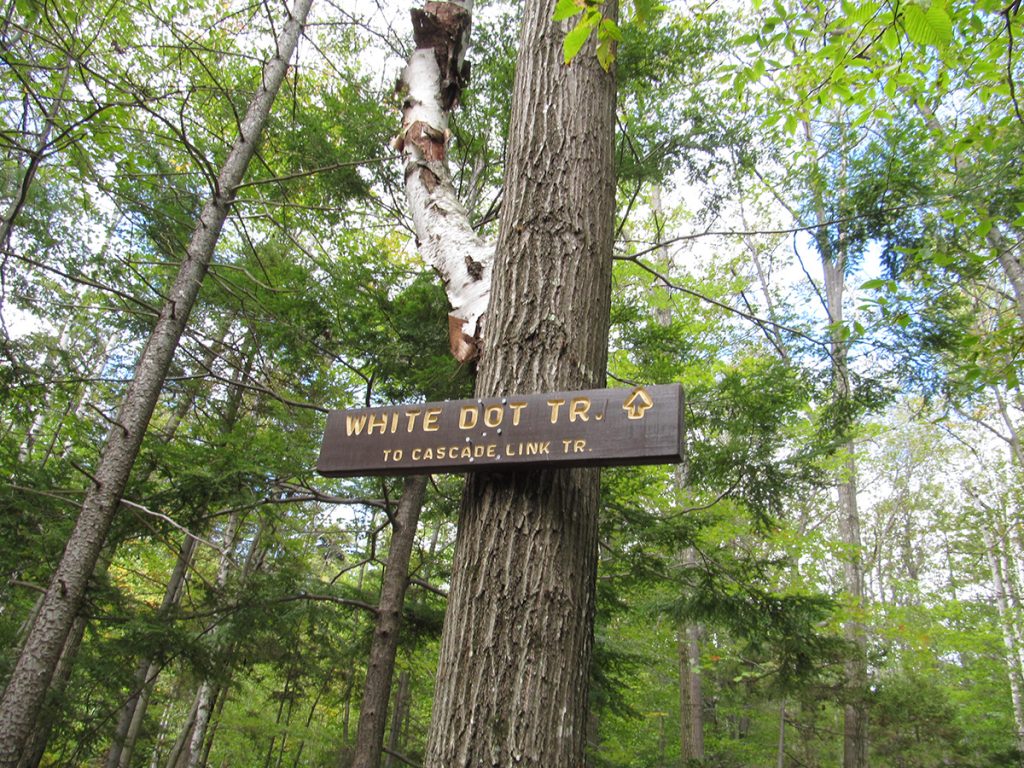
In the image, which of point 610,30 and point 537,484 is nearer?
point 537,484

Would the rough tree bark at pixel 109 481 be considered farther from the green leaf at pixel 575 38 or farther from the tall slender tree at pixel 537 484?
the green leaf at pixel 575 38

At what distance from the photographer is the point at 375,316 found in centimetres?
557

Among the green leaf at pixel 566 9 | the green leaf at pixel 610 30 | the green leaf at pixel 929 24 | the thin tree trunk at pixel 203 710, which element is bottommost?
the thin tree trunk at pixel 203 710

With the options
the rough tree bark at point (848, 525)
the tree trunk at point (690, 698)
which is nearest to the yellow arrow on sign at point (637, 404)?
the rough tree bark at point (848, 525)

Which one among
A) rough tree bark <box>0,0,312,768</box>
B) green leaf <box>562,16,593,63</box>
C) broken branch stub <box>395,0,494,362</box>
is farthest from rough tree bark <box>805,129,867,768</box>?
rough tree bark <box>0,0,312,768</box>

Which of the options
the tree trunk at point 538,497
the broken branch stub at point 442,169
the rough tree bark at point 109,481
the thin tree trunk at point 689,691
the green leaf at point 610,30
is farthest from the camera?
the thin tree trunk at point 689,691

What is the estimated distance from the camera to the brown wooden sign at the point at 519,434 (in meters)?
1.80

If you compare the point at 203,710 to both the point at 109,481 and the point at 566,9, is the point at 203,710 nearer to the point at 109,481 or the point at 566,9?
the point at 109,481

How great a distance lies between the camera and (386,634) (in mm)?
5305

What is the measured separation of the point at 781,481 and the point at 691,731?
8196mm

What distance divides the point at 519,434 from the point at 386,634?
13.4 ft

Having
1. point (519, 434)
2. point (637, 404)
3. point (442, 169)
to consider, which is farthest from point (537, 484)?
point (442, 169)

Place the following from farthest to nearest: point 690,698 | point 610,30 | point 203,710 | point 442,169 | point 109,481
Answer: point 690,698 → point 203,710 → point 109,481 → point 442,169 → point 610,30

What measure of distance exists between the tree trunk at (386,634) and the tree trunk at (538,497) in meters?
3.48
